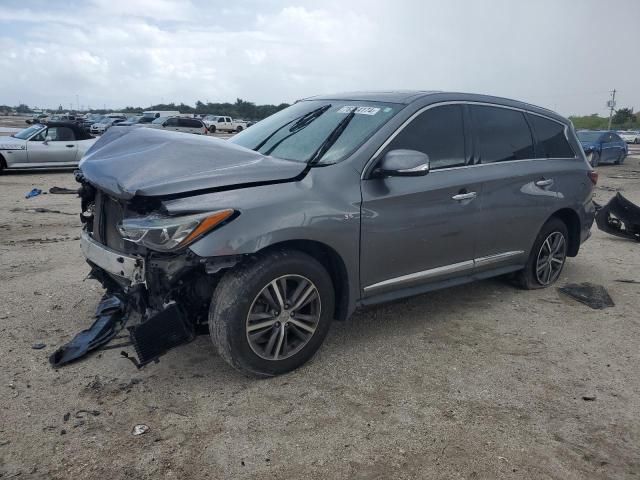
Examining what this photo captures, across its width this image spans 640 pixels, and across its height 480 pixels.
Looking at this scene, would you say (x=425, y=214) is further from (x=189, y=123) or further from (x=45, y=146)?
(x=189, y=123)

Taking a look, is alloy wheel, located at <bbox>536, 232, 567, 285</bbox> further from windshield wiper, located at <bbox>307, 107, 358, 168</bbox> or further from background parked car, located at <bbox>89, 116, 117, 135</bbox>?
background parked car, located at <bbox>89, 116, 117, 135</bbox>

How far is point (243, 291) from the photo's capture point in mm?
3232

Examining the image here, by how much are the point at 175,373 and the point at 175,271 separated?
2.66ft

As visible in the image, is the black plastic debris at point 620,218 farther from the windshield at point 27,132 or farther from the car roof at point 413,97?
the windshield at point 27,132

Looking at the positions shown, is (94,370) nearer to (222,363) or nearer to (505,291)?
(222,363)

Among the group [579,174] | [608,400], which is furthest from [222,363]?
[579,174]

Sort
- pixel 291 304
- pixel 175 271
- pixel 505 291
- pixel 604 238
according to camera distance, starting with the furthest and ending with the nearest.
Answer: pixel 604 238, pixel 505 291, pixel 291 304, pixel 175 271

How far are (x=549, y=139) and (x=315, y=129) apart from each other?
2.58m

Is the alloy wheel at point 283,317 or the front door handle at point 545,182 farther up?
the front door handle at point 545,182

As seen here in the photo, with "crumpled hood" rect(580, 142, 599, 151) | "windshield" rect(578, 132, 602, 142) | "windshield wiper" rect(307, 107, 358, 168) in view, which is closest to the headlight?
"windshield wiper" rect(307, 107, 358, 168)

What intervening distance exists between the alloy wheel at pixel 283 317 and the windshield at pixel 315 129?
3.06 ft

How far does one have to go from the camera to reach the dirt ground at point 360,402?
274cm

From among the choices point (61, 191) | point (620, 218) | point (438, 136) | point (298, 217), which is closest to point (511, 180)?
point (438, 136)

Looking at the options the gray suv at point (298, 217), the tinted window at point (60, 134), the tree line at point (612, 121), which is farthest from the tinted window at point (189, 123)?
the tree line at point (612, 121)
